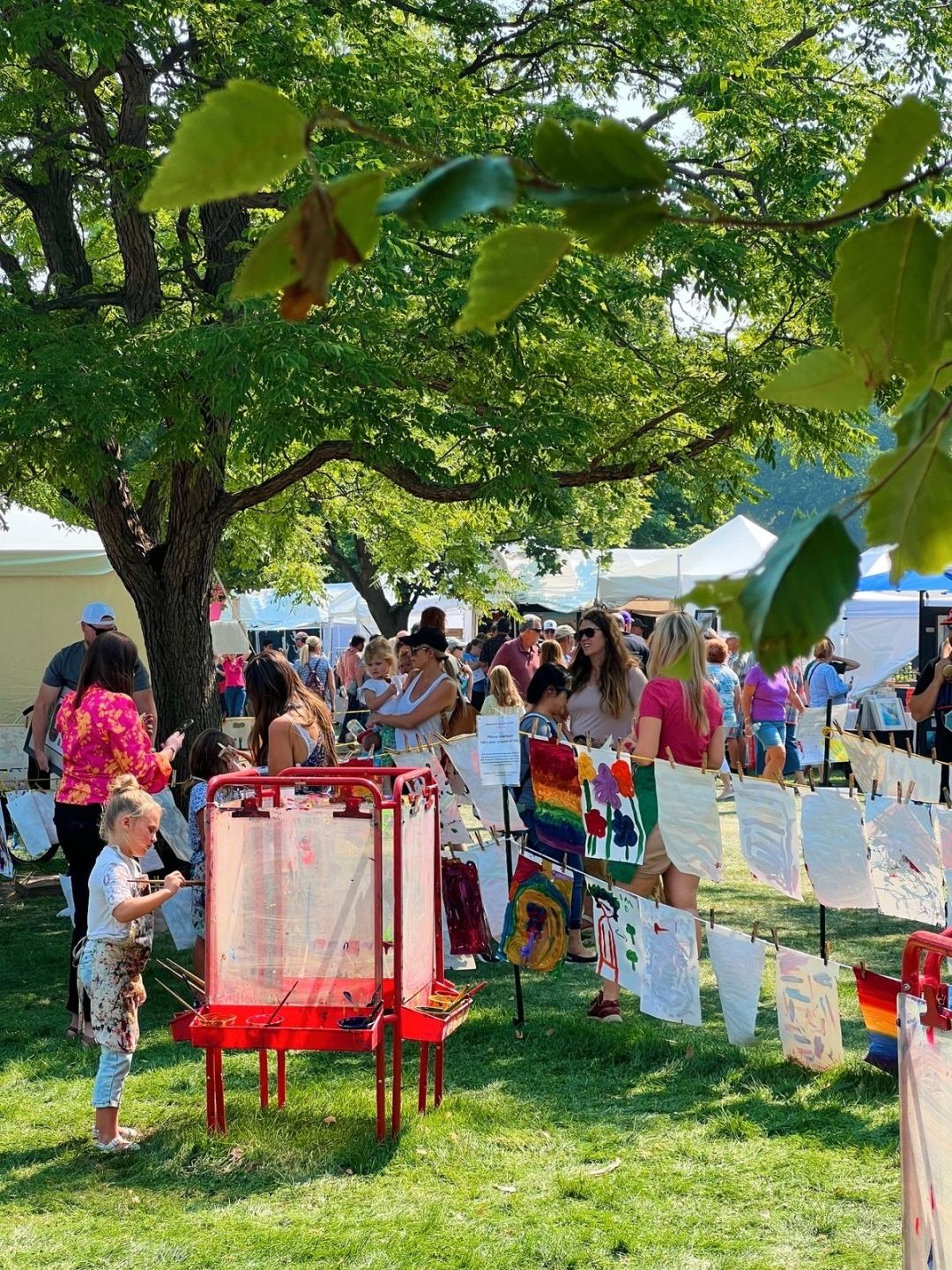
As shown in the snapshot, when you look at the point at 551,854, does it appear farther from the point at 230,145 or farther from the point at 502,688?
the point at 230,145

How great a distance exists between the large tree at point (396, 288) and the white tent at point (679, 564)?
614 cm

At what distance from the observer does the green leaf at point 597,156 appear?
759 millimetres

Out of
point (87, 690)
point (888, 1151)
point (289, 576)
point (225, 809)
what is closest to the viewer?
point (888, 1151)

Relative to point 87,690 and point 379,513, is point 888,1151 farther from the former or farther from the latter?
point 379,513

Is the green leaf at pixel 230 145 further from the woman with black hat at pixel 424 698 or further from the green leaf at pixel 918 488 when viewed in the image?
the woman with black hat at pixel 424 698

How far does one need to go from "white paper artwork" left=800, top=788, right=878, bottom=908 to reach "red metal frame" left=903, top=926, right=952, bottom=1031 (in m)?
3.14

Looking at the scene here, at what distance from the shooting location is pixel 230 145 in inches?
28.1

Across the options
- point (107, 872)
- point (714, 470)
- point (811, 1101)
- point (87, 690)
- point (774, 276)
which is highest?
point (774, 276)

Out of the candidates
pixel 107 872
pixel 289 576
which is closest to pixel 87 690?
pixel 107 872

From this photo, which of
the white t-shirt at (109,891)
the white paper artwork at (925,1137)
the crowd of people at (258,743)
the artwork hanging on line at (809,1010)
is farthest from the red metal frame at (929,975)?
the white t-shirt at (109,891)

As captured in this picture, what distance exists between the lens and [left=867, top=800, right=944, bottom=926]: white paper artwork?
530 centimetres

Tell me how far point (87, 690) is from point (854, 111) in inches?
263

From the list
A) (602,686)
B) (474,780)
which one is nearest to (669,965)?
(474,780)

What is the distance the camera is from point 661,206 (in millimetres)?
799
